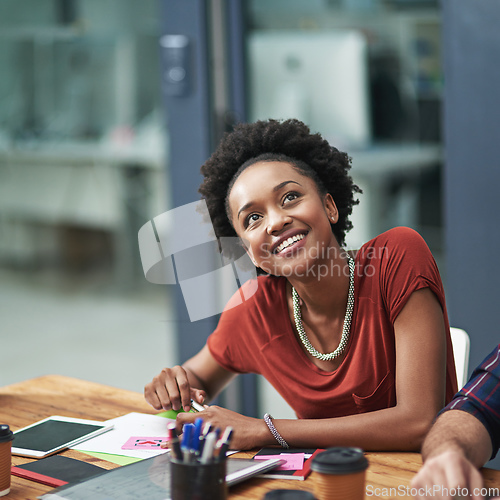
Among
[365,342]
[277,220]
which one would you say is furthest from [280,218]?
[365,342]

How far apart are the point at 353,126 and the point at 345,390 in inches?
66.1

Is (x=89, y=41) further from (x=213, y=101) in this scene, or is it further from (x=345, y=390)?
(x=345, y=390)

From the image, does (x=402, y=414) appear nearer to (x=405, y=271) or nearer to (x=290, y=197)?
(x=405, y=271)

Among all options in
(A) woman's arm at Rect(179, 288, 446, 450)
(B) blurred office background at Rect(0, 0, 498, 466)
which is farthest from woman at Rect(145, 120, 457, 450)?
(B) blurred office background at Rect(0, 0, 498, 466)

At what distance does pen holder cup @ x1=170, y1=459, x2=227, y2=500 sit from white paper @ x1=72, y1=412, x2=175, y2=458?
11.5 inches

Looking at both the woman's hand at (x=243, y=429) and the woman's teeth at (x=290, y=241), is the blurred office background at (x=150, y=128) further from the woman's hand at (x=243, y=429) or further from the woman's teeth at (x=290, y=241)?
the woman's hand at (x=243, y=429)

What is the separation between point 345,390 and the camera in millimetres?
1371

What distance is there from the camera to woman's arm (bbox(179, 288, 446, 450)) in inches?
Result: 47.6

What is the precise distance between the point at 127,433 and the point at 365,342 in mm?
451

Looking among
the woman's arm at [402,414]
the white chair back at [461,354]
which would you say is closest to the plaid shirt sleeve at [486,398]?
the woman's arm at [402,414]

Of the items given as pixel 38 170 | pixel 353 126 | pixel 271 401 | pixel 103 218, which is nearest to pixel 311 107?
pixel 353 126

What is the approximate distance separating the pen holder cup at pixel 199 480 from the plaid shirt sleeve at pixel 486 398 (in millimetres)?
435

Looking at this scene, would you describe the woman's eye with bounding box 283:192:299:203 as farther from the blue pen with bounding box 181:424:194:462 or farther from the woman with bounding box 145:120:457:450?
the blue pen with bounding box 181:424:194:462

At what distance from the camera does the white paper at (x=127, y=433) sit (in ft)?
3.98
